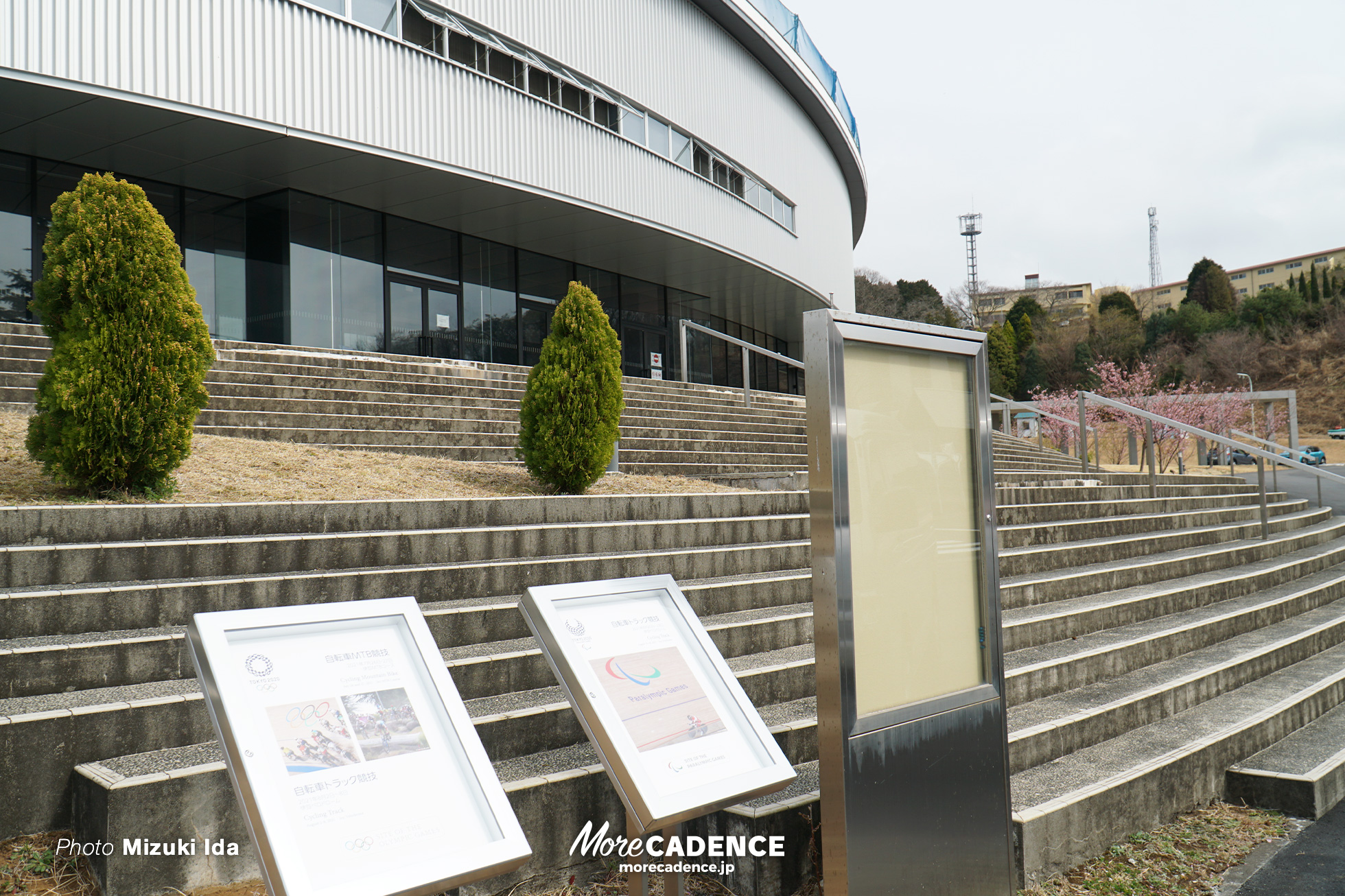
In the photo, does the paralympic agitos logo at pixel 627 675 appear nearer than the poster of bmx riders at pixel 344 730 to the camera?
No

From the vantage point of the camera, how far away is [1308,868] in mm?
3812

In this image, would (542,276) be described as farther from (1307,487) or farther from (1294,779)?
(1307,487)

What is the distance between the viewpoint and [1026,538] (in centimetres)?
777

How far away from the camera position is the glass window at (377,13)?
12.2 meters

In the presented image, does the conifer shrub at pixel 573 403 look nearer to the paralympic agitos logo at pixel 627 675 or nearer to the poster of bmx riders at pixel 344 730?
the paralympic agitos logo at pixel 627 675

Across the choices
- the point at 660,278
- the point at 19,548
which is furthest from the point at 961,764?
the point at 660,278

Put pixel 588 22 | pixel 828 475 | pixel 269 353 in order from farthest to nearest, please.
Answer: pixel 588 22 < pixel 269 353 < pixel 828 475

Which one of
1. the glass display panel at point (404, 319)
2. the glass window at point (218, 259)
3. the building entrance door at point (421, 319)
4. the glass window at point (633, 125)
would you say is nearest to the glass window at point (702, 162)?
the glass window at point (633, 125)

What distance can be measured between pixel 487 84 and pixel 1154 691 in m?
12.6

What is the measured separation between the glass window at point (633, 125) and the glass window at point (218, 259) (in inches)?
268

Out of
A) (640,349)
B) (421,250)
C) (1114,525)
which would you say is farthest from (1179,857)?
(640,349)

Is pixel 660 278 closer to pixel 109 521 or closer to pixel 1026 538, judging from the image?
pixel 1026 538

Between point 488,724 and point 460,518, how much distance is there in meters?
2.24

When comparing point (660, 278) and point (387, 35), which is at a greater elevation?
point (387, 35)
